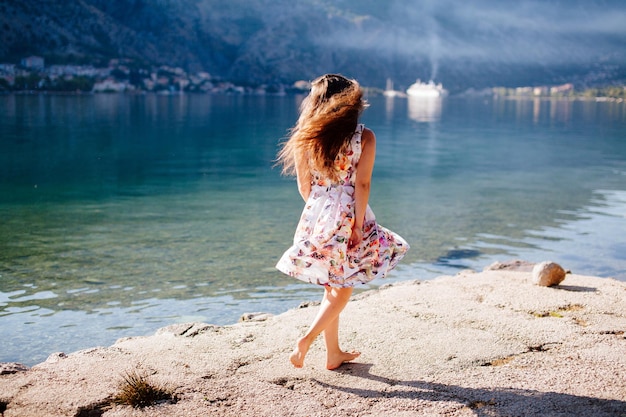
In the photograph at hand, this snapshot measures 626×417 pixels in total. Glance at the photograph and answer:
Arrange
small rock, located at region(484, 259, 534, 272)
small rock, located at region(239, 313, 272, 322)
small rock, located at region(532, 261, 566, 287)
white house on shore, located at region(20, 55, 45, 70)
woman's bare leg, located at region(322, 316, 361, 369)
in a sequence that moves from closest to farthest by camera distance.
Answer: woman's bare leg, located at region(322, 316, 361, 369)
small rock, located at region(239, 313, 272, 322)
small rock, located at region(532, 261, 566, 287)
small rock, located at region(484, 259, 534, 272)
white house on shore, located at region(20, 55, 45, 70)

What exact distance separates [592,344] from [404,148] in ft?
100

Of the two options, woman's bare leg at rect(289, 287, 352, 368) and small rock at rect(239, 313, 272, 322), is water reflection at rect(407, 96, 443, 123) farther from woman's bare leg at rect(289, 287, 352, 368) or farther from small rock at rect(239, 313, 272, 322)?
woman's bare leg at rect(289, 287, 352, 368)

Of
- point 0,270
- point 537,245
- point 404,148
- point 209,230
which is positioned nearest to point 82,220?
point 209,230

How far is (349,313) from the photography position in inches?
231

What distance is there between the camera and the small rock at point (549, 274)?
6711 millimetres

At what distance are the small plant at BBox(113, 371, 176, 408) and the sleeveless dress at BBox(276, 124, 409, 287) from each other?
1018 millimetres

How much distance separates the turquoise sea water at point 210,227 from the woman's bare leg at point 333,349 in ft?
11.0

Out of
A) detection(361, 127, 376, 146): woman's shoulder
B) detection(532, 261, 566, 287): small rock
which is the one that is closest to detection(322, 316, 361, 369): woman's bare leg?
detection(361, 127, 376, 146): woman's shoulder

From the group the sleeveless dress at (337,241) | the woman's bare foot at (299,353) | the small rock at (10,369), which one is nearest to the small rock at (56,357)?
the small rock at (10,369)

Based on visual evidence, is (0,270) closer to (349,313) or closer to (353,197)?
(349,313)

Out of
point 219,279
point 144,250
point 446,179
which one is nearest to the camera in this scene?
point 219,279

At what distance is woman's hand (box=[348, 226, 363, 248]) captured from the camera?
418 cm

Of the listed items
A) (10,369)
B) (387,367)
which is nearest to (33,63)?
(10,369)

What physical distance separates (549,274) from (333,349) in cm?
314
